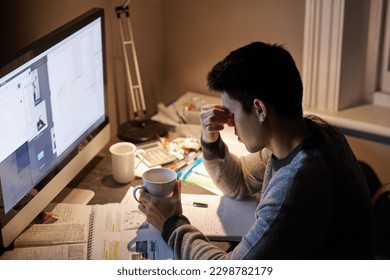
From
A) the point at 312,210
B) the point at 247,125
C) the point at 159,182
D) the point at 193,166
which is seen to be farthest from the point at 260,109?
the point at 193,166

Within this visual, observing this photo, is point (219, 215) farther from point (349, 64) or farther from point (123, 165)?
point (349, 64)

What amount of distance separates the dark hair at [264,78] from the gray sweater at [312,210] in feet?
0.33

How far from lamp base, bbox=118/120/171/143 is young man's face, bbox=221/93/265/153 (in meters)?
0.67

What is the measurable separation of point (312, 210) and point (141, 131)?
91cm

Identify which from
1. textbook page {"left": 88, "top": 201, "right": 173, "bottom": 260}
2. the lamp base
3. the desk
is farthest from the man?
the lamp base

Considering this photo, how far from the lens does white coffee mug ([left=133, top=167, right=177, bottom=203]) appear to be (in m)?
1.53

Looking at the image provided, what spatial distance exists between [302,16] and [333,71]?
22cm


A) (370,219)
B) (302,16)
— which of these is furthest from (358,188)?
(302,16)

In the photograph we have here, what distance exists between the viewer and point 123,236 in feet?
4.93

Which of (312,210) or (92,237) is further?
(92,237)

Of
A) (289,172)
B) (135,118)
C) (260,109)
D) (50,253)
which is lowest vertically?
(50,253)

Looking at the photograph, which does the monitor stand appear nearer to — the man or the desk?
the desk

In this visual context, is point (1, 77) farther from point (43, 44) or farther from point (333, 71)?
point (333, 71)

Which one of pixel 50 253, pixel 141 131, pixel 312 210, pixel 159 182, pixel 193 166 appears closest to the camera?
pixel 312 210
